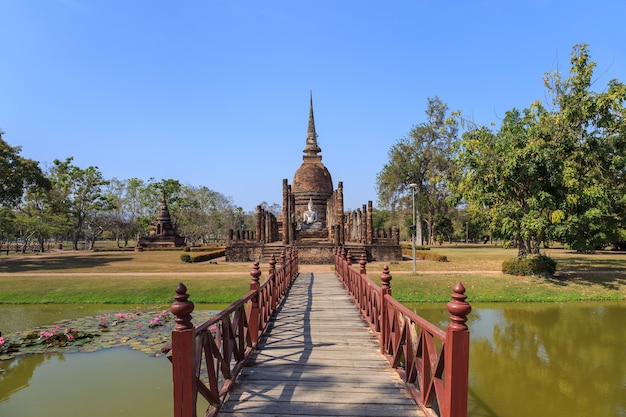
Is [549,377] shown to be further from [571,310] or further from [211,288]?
[211,288]

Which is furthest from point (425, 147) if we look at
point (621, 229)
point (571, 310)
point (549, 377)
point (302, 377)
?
point (302, 377)

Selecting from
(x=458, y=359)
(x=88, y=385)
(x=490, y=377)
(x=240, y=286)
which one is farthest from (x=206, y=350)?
(x=240, y=286)

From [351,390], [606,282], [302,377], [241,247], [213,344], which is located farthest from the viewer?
[241,247]

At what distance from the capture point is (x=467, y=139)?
20078mm

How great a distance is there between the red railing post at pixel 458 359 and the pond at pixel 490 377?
3400 millimetres

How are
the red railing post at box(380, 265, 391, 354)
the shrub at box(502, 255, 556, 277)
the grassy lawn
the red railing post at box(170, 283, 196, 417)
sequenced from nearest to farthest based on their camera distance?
the red railing post at box(170, 283, 196, 417), the red railing post at box(380, 265, 391, 354), the grassy lawn, the shrub at box(502, 255, 556, 277)

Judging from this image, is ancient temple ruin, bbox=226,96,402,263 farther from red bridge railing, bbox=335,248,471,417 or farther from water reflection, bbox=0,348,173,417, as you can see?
red bridge railing, bbox=335,248,471,417

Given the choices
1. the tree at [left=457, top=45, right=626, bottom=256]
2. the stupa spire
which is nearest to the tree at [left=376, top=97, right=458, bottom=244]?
the stupa spire

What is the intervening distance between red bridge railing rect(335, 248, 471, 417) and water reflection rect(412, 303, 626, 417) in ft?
6.74

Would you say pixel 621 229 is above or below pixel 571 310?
above

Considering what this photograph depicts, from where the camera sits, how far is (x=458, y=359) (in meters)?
3.43

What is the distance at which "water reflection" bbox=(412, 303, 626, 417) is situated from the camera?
6.81 meters

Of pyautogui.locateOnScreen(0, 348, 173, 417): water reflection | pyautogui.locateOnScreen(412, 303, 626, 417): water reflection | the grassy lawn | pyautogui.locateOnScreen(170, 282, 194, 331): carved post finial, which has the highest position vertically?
pyautogui.locateOnScreen(170, 282, 194, 331): carved post finial

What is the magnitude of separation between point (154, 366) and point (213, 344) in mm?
4803
